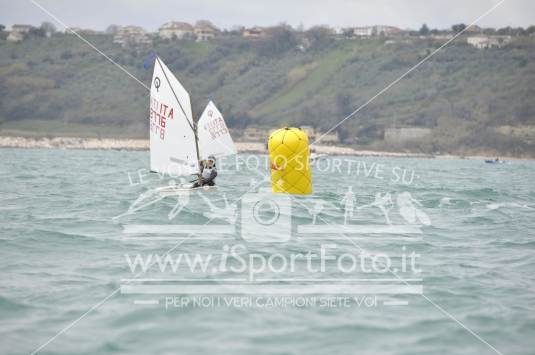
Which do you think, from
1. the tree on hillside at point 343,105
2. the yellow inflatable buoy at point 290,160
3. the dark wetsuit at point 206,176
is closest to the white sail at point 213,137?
the dark wetsuit at point 206,176

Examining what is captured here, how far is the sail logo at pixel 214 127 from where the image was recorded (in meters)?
31.7

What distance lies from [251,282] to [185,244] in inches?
140

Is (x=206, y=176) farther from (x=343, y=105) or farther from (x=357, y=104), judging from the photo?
(x=357, y=104)

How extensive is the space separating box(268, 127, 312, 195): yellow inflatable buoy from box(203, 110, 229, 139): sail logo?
370 inches

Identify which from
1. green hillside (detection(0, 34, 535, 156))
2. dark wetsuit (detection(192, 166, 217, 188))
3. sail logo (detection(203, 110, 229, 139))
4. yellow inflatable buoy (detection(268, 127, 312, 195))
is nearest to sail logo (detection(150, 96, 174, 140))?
dark wetsuit (detection(192, 166, 217, 188))

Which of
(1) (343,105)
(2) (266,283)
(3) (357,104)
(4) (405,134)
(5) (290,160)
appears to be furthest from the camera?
(3) (357,104)

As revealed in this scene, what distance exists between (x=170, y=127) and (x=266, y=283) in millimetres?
15393

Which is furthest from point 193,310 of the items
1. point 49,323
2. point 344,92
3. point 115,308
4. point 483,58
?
point 483,58

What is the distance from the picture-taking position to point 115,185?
107ft

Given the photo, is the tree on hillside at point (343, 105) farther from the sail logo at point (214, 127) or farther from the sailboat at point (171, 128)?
the sailboat at point (171, 128)

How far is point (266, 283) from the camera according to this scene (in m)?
11.7

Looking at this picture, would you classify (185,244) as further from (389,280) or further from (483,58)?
(483,58)

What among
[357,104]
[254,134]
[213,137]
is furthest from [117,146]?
[213,137]

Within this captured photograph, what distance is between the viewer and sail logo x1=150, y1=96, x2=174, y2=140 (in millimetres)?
26109
